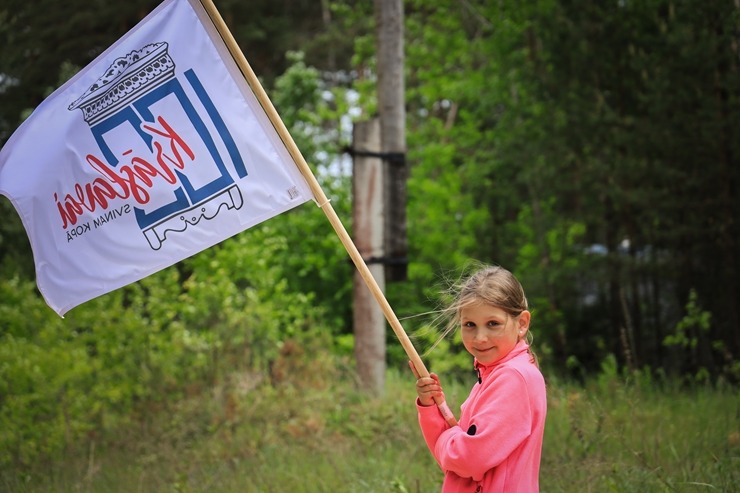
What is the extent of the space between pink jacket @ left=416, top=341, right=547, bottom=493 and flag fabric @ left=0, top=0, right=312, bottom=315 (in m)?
1.22

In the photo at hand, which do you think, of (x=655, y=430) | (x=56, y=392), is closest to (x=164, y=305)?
(x=56, y=392)

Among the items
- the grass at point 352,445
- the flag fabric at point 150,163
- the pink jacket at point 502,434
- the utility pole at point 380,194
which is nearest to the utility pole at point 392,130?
the utility pole at point 380,194

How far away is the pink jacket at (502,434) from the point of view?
276 centimetres

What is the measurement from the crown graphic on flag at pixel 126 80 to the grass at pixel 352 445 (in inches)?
90.8

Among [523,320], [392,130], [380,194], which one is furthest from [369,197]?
[523,320]

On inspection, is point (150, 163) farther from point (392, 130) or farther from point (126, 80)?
point (392, 130)

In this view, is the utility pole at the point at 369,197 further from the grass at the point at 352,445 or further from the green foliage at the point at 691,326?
the green foliage at the point at 691,326

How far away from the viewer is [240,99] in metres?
3.75

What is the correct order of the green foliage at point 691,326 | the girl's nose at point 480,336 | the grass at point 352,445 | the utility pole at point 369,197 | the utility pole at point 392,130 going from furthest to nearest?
the green foliage at point 691,326 → the utility pole at point 392,130 → the utility pole at point 369,197 → the grass at point 352,445 → the girl's nose at point 480,336

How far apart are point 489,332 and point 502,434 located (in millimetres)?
348

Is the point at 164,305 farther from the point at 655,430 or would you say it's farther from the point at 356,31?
the point at 356,31

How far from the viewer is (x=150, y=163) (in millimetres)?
3779

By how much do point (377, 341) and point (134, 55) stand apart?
16.0ft

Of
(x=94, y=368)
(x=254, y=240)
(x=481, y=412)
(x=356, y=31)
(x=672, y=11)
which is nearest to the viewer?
(x=481, y=412)
